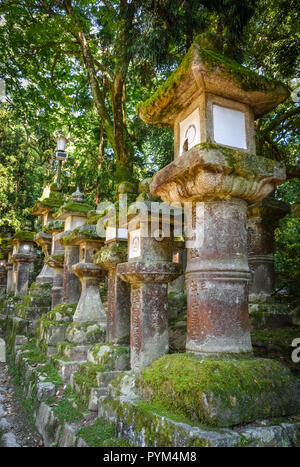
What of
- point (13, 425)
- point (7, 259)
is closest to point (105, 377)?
point (13, 425)

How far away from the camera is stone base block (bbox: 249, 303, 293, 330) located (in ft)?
14.6

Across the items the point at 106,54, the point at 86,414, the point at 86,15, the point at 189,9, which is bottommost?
the point at 86,414

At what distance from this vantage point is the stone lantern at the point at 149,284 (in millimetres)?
3193

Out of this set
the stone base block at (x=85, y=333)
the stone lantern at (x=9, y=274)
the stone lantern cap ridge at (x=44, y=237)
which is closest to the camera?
the stone base block at (x=85, y=333)

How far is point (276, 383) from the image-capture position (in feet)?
7.66

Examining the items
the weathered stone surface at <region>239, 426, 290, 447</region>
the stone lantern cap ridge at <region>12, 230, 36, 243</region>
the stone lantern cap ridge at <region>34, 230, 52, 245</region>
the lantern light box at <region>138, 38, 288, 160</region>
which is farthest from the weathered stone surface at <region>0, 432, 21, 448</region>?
the stone lantern cap ridge at <region>12, 230, 36, 243</region>

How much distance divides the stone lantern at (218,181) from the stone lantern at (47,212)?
511cm

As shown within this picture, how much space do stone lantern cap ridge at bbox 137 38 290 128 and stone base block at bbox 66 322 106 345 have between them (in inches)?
115

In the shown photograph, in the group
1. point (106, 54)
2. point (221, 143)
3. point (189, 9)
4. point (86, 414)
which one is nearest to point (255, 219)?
point (221, 143)

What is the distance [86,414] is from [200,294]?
1.73m

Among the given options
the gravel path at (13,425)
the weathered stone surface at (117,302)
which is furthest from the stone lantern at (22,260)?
the weathered stone surface at (117,302)

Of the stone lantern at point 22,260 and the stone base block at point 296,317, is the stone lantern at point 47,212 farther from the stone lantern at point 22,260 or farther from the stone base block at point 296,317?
the stone base block at point 296,317
